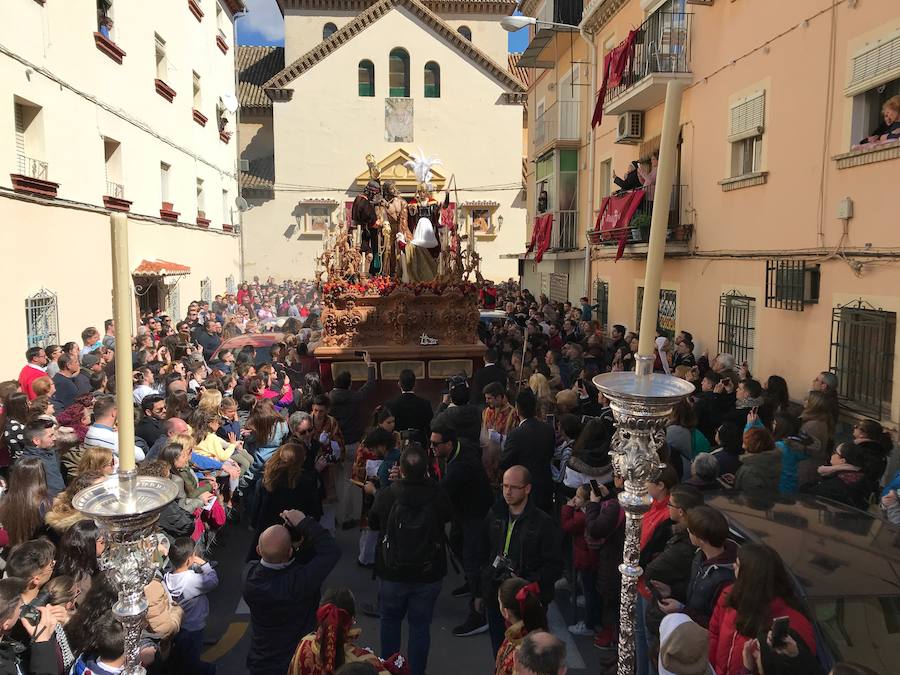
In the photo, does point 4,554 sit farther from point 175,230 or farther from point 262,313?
point 175,230

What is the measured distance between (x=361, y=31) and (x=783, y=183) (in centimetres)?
2482

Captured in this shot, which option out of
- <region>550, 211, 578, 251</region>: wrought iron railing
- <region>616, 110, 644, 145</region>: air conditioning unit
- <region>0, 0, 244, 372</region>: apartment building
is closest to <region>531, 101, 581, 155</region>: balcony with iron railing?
<region>550, 211, 578, 251</region>: wrought iron railing

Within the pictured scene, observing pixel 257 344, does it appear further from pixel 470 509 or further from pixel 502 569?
pixel 502 569

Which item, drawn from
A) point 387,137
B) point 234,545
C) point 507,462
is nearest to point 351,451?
point 234,545

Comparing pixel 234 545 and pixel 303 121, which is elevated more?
pixel 303 121

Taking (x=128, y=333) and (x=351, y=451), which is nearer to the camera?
(x=128, y=333)

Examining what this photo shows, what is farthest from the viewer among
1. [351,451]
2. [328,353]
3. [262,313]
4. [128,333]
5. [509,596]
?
[262,313]

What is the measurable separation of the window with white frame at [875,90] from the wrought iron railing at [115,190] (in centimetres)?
1233

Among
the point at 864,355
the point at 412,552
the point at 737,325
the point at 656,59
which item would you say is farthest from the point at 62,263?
the point at 864,355

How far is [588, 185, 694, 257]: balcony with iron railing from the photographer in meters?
12.4

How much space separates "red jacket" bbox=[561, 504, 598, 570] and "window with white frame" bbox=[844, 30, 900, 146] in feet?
16.7

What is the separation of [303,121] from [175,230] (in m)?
14.2

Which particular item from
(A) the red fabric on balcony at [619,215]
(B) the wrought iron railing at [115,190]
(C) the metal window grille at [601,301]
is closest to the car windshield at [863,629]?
(A) the red fabric on balcony at [619,215]

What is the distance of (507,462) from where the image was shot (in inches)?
227
